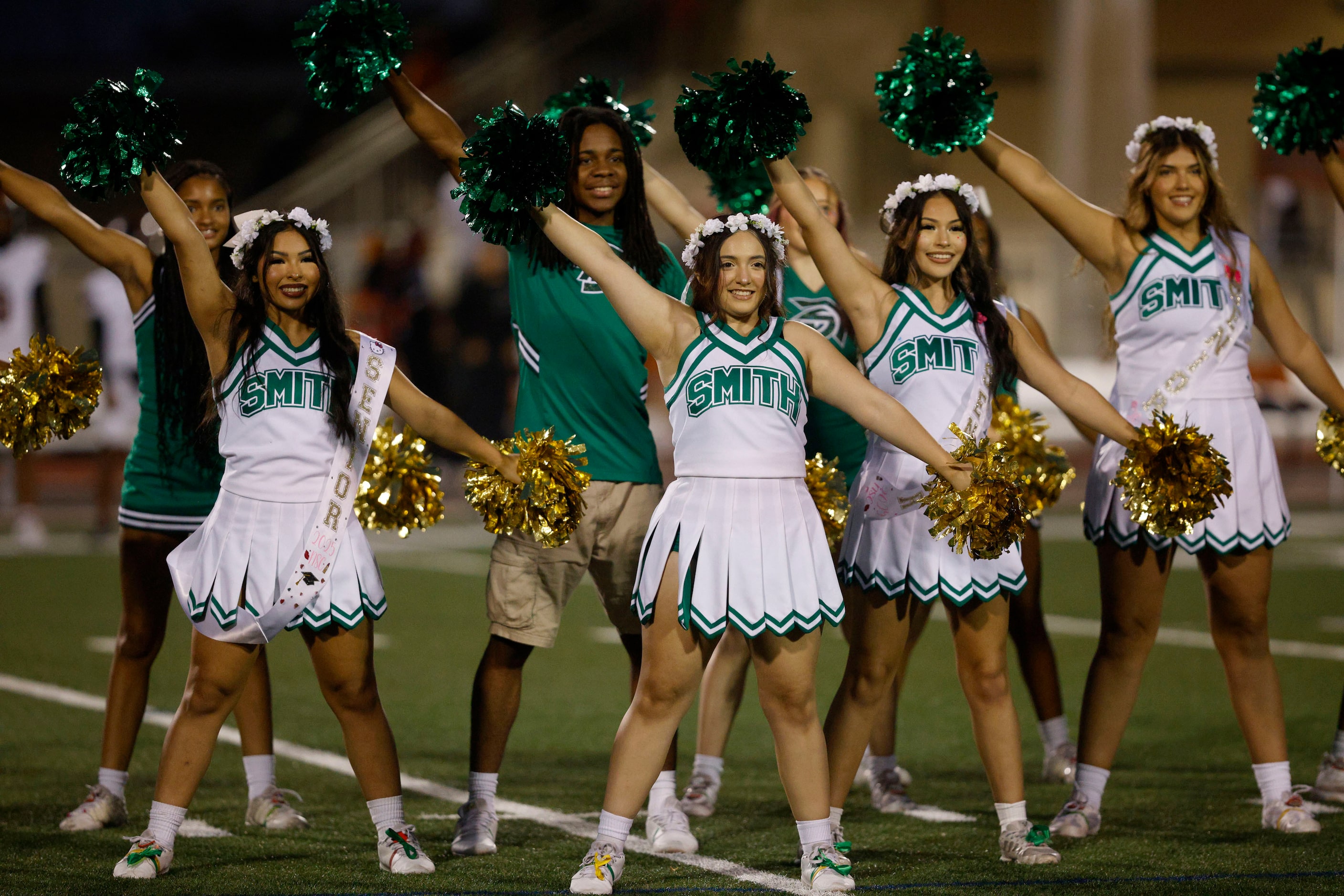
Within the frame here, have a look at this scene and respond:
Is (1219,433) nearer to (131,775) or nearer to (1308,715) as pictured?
(1308,715)

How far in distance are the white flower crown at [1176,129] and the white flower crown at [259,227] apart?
93.0 inches

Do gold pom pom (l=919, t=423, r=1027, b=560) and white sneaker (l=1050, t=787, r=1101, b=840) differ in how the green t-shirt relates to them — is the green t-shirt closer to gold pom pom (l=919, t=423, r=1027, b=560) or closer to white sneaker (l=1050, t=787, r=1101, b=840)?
gold pom pom (l=919, t=423, r=1027, b=560)

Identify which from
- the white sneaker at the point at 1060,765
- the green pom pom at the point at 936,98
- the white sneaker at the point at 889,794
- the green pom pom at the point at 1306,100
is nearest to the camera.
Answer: the green pom pom at the point at 936,98

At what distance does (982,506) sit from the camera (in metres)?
4.27

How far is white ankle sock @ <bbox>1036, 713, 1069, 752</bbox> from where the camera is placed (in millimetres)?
5844

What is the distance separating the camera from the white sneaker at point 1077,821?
4.88m

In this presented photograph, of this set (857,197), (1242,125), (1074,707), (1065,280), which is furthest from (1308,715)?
(1242,125)

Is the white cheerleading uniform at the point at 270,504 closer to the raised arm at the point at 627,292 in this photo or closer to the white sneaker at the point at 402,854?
the white sneaker at the point at 402,854

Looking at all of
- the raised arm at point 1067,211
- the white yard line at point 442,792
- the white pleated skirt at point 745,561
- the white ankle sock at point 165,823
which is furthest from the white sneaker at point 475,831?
the raised arm at point 1067,211

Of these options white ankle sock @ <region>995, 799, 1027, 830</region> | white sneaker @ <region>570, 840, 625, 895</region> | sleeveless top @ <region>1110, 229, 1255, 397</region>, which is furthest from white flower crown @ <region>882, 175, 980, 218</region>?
white sneaker @ <region>570, 840, 625, 895</region>

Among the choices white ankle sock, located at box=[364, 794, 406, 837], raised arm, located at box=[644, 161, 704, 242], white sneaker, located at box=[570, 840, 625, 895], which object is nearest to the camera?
white sneaker, located at box=[570, 840, 625, 895]

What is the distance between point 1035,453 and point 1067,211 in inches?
30.8

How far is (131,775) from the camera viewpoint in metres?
5.77

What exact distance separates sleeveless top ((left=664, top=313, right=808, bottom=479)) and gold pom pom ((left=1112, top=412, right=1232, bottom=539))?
3.22 ft
